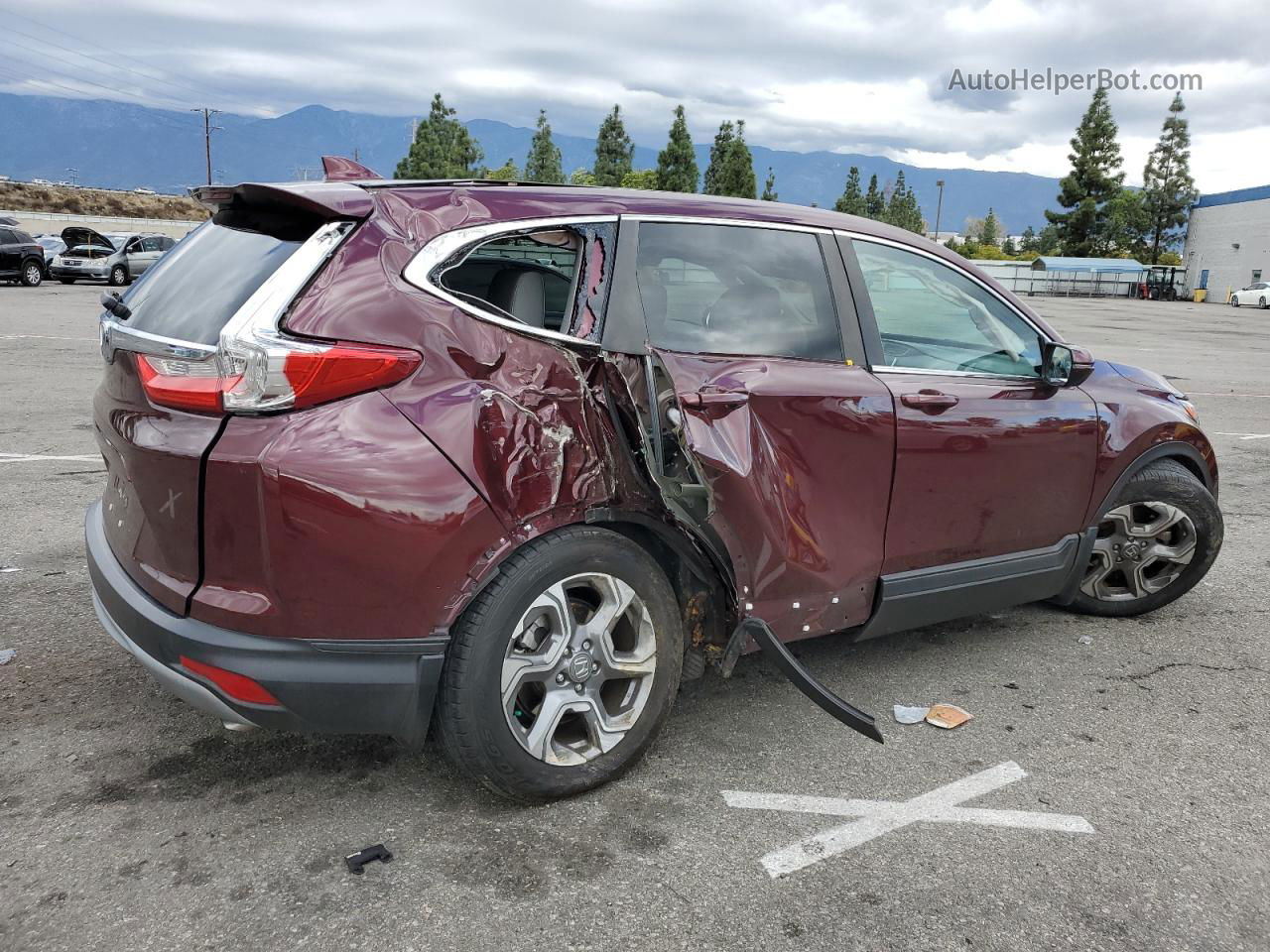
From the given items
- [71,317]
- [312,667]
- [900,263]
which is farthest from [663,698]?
[71,317]

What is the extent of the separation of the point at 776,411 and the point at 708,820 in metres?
1.25

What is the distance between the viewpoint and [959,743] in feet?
11.2

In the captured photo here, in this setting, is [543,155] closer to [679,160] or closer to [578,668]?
[679,160]

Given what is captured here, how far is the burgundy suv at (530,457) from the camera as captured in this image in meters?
2.49

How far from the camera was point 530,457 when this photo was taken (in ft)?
8.81

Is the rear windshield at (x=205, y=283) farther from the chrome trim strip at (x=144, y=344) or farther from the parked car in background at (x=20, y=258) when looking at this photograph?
the parked car in background at (x=20, y=258)

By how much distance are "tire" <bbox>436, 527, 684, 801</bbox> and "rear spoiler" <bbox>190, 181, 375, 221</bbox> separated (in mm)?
1049

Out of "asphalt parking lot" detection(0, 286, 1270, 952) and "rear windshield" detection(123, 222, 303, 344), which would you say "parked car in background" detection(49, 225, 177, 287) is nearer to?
"asphalt parking lot" detection(0, 286, 1270, 952)

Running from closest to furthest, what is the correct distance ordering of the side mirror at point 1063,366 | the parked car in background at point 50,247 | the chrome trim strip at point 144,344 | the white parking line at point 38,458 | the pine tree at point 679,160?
the chrome trim strip at point 144,344, the side mirror at point 1063,366, the white parking line at point 38,458, the parked car in background at point 50,247, the pine tree at point 679,160

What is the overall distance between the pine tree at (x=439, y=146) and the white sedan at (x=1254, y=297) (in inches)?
1889

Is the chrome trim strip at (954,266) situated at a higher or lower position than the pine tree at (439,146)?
lower

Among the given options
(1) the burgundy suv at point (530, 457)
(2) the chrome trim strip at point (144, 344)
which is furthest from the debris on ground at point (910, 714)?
(2) the chrome trim strip at point (144, 344)

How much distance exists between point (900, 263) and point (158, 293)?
8.30 ft

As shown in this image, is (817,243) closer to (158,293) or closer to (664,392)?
(664,392)
